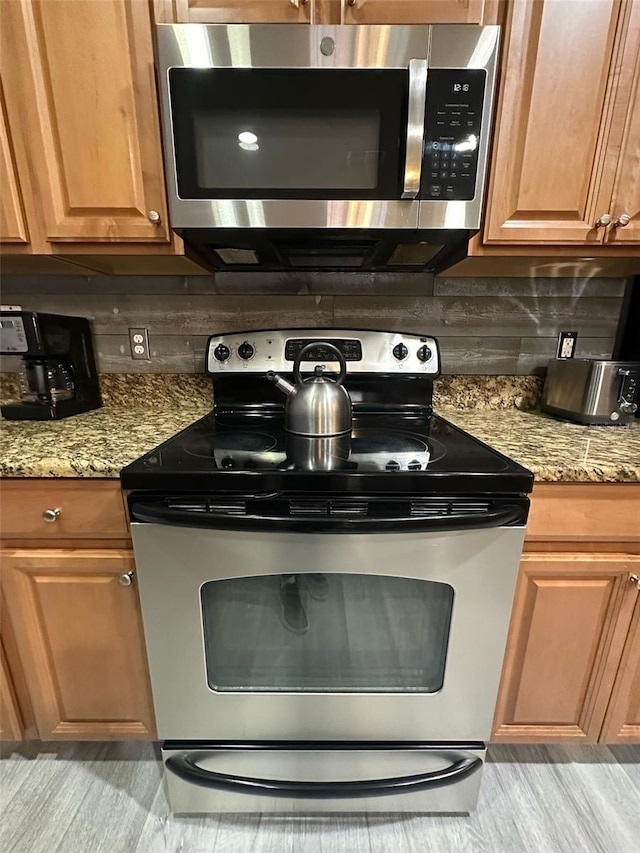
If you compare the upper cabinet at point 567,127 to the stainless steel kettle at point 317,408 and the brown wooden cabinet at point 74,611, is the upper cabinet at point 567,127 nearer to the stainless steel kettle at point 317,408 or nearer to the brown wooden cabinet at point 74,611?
the stainless steel kettle at point 317,408

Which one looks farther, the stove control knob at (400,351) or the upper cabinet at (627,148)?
the stove control knob at (400,351)

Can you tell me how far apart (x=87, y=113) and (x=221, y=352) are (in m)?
0.66

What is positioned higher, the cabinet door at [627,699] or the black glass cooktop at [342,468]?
Answer: the black glass cooktop at [342,468]

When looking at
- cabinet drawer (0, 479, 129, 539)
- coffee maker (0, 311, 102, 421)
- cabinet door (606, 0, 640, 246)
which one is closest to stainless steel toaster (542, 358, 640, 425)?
cabinet door (606, 0, 640, 246)

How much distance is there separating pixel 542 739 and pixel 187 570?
1.05 meters

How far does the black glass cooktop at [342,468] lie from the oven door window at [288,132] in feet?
2.01

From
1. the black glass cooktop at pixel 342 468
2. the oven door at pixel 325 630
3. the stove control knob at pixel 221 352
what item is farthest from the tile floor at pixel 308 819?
the stove control knob at pixel 221 352

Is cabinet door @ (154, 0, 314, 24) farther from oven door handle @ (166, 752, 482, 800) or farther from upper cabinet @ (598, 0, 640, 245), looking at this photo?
oven door handle @ (166, 752, 482, 800)

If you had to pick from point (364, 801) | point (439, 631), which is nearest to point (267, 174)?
point (439, 631)

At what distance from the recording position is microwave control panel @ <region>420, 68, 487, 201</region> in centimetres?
91

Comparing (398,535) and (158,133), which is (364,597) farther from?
(158,133)

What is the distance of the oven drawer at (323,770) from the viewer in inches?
37.8

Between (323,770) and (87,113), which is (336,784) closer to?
(323,770)

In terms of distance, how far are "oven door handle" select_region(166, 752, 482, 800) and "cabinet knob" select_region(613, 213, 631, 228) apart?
139cm
